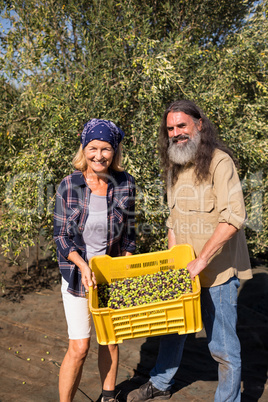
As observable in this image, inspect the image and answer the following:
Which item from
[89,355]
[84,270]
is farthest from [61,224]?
[89,355]

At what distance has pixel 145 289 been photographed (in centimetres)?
284

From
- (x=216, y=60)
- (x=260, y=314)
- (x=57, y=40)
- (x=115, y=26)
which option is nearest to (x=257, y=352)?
(x=260, y=314)

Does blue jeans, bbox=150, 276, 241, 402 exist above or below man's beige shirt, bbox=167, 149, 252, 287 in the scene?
below

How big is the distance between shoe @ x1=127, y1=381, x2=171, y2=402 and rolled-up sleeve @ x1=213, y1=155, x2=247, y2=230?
1.68m

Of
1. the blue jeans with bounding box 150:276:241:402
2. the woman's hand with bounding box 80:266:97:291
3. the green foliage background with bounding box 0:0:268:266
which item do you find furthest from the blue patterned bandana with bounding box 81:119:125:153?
the green foliage background with bounding box 0:0:268:266

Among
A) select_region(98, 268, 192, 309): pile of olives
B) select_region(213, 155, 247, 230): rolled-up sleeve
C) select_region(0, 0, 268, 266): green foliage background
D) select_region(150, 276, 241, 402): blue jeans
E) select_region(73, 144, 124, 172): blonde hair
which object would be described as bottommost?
select_region(150, 276, 241, 402): blue jeans

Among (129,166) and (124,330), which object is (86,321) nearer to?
(124,330)

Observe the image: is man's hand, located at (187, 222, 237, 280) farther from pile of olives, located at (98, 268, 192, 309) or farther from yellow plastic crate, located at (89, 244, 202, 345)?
pile of olives, located at (98, 268, 192, 309)

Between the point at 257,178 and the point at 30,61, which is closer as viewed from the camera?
the point at 30,61

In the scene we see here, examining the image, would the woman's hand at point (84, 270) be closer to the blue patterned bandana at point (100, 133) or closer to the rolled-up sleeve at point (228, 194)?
the blue patterned bandana at point (100, 133)

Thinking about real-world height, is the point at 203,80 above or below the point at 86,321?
above

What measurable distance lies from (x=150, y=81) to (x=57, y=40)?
1.46 metres

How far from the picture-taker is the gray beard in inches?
112

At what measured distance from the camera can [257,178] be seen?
5969 millimetres
